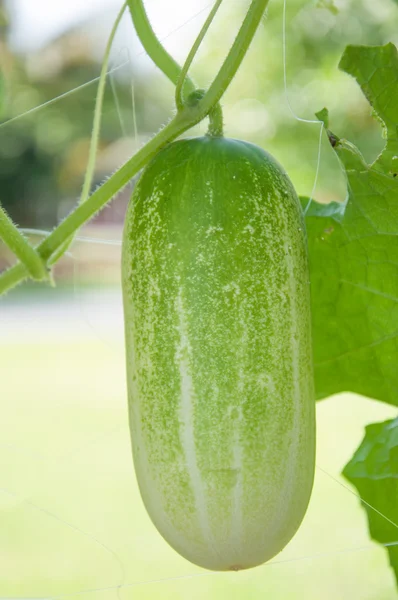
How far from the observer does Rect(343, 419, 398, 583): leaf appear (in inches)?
31.7

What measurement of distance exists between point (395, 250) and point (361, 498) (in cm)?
26

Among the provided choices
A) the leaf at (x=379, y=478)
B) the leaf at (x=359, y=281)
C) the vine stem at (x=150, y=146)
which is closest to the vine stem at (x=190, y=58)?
the vine stem at (x=150, y=146)

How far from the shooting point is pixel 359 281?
797 millimetres

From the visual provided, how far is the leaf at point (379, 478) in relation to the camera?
2.64ft

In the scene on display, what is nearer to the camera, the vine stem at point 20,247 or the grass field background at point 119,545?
the vine stem at point 20,247

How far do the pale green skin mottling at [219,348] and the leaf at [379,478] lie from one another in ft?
0.56

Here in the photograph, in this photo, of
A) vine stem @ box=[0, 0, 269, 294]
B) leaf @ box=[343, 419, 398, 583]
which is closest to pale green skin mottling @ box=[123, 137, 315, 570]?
vine stem @ box=[0, 0, 269, 294]

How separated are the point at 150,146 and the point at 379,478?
416 millimetres

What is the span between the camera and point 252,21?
0.60m

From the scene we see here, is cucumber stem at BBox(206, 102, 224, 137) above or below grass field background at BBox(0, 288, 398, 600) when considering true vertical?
above

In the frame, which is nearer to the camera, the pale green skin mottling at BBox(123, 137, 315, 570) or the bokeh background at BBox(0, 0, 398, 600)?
the pale green skin mottling at BBox(123, 137, 315, 570)

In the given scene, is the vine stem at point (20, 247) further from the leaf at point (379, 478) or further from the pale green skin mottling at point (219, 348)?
the leaf at point (379, 478)

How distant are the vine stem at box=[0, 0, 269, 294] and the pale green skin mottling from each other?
0.04 ft

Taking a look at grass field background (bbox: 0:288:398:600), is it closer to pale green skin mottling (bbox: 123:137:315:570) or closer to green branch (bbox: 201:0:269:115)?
pale green skin mottling (bbox: 123:137:315:570)
